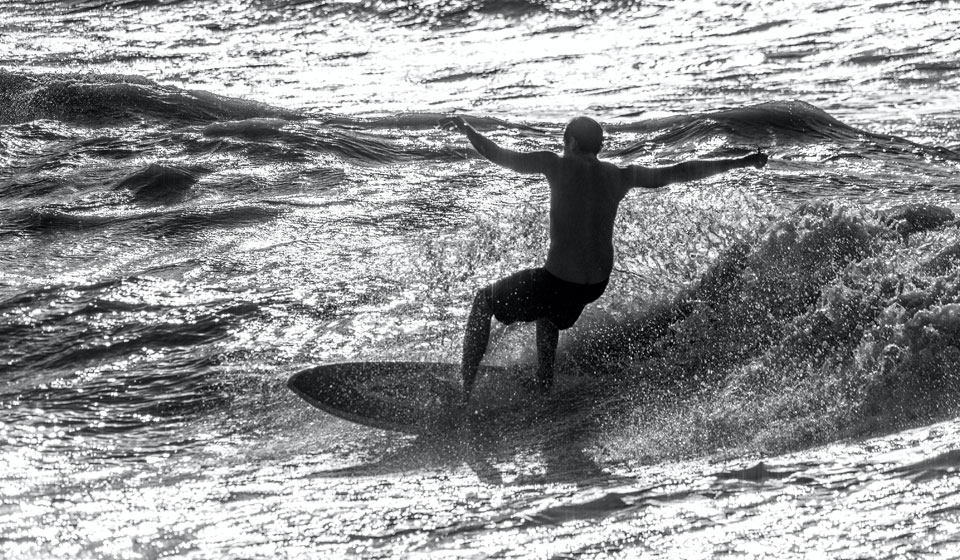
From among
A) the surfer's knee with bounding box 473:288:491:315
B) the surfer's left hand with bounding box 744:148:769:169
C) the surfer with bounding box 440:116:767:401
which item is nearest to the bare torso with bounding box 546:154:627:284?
the surfer with bounding box 440:116:767:401

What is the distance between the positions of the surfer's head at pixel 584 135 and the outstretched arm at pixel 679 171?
24cm

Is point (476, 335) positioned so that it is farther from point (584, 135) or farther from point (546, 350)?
point (584, 135)

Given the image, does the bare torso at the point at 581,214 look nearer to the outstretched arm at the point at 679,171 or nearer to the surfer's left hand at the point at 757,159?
the outstretched arm at the point at 679,171

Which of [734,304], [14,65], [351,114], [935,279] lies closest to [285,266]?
[734,304]

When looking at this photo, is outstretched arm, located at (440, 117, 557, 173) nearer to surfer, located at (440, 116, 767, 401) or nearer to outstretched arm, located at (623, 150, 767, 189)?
surfer, located at (440, 116, 767, 401)

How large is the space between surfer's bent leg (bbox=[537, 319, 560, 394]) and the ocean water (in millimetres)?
178

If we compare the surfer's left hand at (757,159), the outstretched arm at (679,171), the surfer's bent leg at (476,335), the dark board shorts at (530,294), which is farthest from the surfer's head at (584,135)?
the surfer's bent leg at (476,335)

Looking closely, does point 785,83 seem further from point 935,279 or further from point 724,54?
point 935,279

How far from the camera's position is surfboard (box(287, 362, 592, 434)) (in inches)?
251

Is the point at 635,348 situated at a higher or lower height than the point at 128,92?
lower

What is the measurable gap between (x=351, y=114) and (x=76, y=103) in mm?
4239

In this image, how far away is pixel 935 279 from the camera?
7.09m

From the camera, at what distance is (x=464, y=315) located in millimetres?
8391

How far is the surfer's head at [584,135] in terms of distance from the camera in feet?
20.1
